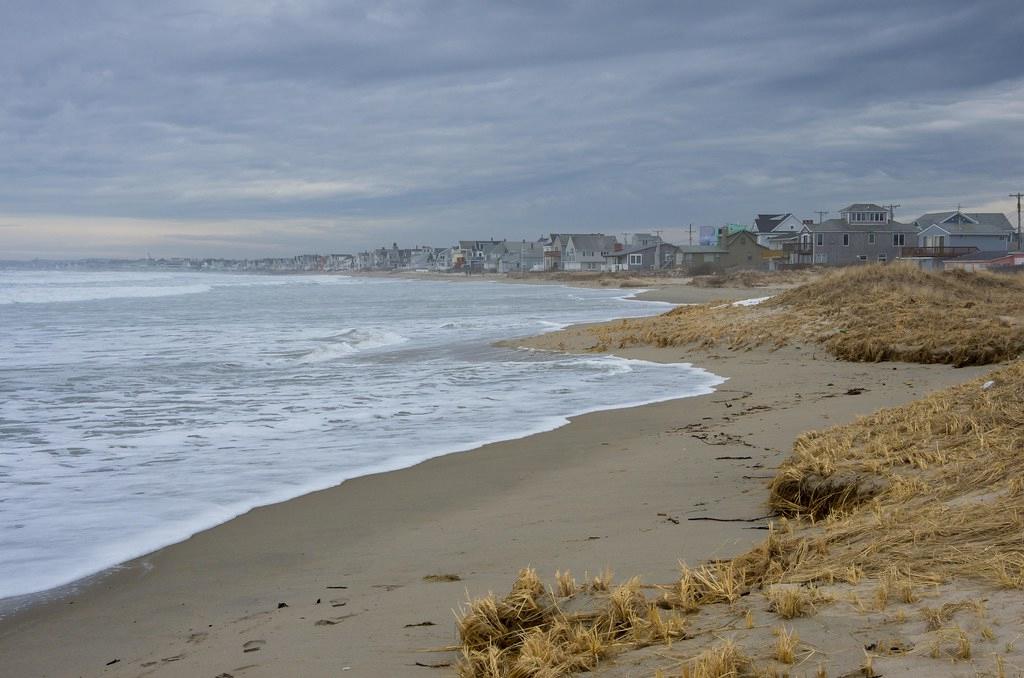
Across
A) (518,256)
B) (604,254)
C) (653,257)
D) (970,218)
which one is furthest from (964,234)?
(518,256)

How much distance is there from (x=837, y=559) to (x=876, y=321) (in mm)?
16200

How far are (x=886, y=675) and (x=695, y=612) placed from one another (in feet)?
3.47

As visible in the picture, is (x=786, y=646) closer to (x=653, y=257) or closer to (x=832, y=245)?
(x=832, y=245)

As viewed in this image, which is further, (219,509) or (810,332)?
(810,332)

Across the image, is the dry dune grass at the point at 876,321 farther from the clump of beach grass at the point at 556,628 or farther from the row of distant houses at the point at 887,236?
the row of distant houses at the point at 887,236

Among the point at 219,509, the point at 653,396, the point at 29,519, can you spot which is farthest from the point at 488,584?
the point at 653,396

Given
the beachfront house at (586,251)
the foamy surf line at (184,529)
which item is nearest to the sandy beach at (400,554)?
the foamy surf line at (184,529)

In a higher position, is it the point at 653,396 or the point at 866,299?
the point at 866,299

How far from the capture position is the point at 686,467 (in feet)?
27.7

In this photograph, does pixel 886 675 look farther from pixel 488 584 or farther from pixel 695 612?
pixel 488 584

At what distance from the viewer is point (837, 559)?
14.3 feet

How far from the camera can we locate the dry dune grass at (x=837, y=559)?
3.66 meters

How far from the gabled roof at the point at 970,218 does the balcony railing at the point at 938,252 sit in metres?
5.47

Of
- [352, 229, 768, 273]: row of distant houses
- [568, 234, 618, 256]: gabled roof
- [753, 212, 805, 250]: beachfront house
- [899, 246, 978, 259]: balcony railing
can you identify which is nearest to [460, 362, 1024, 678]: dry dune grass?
[899, 246, 978, 259]: balcony railing
